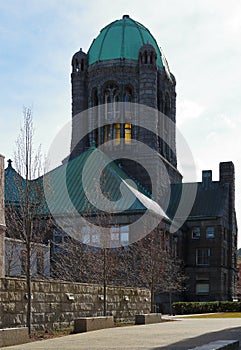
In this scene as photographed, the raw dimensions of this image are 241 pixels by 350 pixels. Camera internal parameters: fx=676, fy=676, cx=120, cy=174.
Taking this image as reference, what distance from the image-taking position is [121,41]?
7412cm

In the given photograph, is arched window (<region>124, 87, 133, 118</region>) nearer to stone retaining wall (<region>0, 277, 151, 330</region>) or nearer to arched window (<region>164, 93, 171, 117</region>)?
arched window (<region>164, 93, 171, 117</region>)

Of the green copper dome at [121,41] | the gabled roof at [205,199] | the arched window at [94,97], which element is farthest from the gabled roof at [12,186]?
the green copper dome at [121,41]

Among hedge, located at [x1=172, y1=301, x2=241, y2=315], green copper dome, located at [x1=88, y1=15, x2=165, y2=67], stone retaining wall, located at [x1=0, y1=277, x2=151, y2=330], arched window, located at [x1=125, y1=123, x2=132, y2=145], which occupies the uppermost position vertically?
green copper dome, located at [x1=88, y1=15, x2=165, y2=67]

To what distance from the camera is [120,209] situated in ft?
175

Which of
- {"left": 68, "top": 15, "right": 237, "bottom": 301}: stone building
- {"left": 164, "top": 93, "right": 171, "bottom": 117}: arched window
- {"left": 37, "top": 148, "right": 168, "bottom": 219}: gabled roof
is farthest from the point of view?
{"left": 164, "top": 93, "right": 171, "bottom": 117}: arched window

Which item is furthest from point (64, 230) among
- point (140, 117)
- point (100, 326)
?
point (100, 326)

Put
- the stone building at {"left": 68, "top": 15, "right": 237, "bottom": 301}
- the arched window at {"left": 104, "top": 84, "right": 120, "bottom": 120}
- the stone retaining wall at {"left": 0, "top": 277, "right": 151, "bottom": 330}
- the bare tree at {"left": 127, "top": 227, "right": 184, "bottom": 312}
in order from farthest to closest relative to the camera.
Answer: the arched window at {"left": 104, "top": 84, "right": 120, "bottom": 120}, the stone building at {"left": 68, "top": 15, "right": 237, "bottom": 301}, the bare tree at {"left": 127, "top": 227, "right": 184, "bottom": 312}, the stone retaining wall at {"left": 0, "top": 277, "right": 151, "bottom": 330}

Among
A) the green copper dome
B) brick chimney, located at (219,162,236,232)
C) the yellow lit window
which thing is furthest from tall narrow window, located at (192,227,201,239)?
the green copper dome

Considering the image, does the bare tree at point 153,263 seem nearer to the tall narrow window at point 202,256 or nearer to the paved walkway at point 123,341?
the tall narrow window at point 202,256

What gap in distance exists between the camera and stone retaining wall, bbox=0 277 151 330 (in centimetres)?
1739

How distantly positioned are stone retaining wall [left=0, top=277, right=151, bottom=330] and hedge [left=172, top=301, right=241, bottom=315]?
23.5m

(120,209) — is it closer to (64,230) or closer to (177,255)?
(64,230)

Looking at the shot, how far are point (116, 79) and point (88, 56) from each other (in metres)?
6.09

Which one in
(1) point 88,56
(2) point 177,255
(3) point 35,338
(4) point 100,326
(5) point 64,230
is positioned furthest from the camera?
(1) point 88,56
